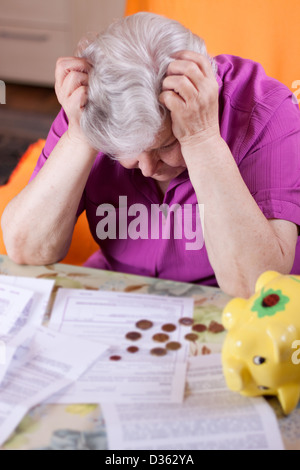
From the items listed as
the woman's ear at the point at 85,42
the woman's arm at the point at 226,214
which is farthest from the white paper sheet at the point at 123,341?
the woman's ear at the point at 85,42

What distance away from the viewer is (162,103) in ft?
3.54

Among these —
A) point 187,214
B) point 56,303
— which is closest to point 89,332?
point 56,303

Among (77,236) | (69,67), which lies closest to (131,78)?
(69,67)

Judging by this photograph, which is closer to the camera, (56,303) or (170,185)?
(56,303)

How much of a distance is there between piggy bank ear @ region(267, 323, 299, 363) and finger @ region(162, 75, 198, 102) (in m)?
0.42

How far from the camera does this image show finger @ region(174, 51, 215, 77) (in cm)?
109

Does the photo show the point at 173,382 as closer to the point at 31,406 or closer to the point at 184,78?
the point at 31,406

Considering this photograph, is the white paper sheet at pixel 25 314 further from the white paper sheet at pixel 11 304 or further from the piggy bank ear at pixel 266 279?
the piggy bank ear at pixel 266 279

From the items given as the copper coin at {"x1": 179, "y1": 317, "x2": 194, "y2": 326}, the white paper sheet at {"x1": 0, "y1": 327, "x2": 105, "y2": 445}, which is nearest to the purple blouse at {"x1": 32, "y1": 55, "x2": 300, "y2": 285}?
the copper coin at {"x1": 179, "y1": 317, "x2": 194, "y2": 326}

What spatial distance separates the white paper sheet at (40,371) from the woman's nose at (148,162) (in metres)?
0.34

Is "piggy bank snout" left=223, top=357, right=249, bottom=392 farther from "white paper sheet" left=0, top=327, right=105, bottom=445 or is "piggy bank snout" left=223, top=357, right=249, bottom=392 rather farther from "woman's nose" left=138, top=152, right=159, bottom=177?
"woman's nose" left=138, top=152, right=159, bottom=177

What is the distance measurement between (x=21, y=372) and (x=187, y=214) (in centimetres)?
49

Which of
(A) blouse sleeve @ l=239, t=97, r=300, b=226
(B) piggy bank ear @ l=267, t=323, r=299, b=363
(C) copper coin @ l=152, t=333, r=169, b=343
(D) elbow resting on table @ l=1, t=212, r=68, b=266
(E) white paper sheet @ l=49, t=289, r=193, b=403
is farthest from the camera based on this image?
(D) elbow resting on table @ l=1, t=212, r=68, b=266

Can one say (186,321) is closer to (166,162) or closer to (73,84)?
(166,162)
